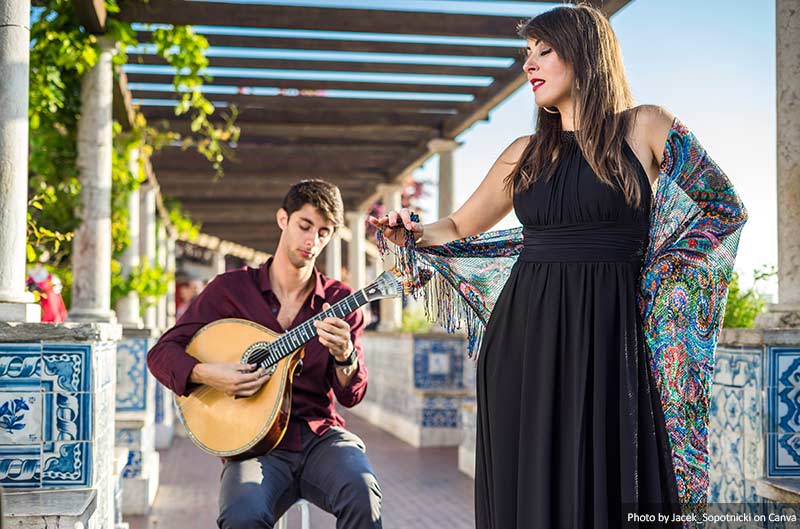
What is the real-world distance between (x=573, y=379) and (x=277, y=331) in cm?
135

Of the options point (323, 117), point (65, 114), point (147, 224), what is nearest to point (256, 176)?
point (147, 224)

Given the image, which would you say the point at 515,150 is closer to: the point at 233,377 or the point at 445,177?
the point at 233,377

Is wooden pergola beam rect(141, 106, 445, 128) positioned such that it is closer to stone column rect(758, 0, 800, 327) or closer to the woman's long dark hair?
stone column rect(758, 0, 800, 327)

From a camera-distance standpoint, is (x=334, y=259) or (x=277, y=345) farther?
(x=334, y=259)

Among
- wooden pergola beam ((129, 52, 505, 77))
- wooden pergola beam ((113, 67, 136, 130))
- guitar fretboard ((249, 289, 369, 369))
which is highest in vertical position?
wooden pergola beam ((129, 52, 505, 77))

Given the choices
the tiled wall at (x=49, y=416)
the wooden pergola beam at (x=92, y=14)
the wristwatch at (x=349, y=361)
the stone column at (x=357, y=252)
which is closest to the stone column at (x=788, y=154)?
the wristwatch at (x=349, y=361)

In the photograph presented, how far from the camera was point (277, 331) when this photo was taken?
10.6ft

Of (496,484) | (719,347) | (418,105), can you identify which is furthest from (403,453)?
(496,484)

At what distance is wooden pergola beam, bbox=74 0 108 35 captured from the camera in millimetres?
5074

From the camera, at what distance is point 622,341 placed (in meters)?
2.11

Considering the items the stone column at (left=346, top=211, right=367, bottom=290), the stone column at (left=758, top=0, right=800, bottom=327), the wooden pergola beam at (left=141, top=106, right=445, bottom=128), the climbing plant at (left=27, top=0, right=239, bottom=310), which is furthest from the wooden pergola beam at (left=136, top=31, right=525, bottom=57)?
the stone column at (left=346, top=211, right=367, bottom=290)

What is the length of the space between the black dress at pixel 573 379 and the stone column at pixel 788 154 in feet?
4.85

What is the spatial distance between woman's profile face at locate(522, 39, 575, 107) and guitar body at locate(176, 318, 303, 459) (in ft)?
3.93

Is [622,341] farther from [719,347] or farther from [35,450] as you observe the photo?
[35,450]
